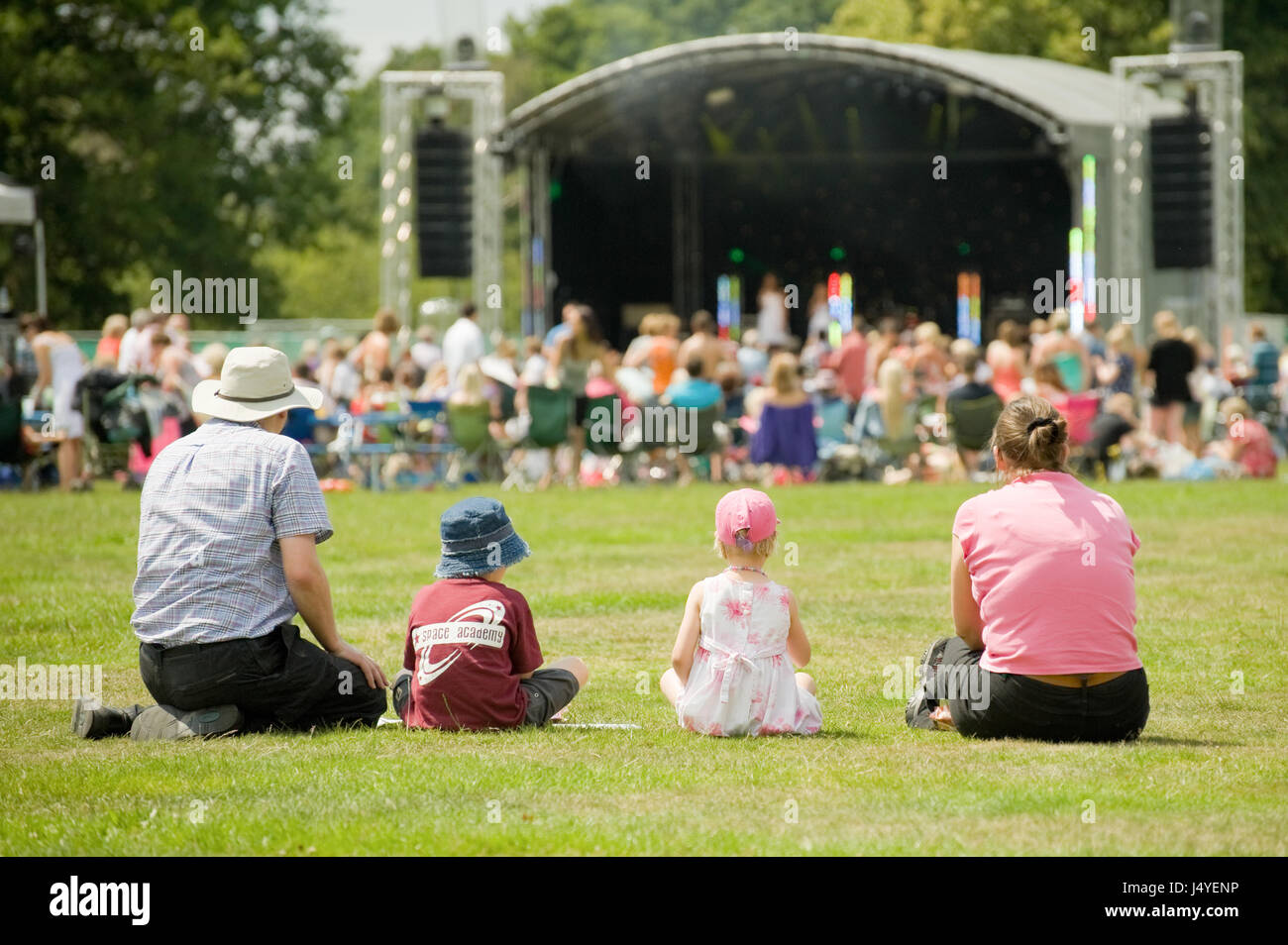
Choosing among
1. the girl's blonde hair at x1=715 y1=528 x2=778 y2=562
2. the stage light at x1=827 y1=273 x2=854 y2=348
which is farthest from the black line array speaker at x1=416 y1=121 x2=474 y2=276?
the girl's blonde hair at x1=715 y1=528 x2=778 y2=562

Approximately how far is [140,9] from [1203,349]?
28.1m

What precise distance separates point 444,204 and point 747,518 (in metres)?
17.4

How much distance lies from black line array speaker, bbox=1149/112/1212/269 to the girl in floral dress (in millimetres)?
17211

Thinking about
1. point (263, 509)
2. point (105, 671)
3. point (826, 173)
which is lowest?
point (105, 671)

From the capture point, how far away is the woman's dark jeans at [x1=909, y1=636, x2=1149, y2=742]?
6.22m

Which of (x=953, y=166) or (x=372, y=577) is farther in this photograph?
(x=953, y=166)

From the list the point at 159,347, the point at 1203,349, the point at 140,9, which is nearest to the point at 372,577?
the point at 159,347

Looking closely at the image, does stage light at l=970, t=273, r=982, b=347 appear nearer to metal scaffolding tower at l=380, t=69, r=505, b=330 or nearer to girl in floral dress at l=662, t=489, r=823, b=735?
metal scaffolding tower at l=380, t=69, r=505, b=330

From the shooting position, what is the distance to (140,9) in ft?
139

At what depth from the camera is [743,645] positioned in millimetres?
6500

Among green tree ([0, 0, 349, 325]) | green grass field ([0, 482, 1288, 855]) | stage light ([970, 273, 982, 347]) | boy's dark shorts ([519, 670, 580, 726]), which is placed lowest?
green grass field ([0, 482, 1288, 855])

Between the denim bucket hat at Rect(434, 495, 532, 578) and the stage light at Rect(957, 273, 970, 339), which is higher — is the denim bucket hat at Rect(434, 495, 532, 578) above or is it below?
below

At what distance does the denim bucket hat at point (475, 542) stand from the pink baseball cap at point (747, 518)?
0.73m
